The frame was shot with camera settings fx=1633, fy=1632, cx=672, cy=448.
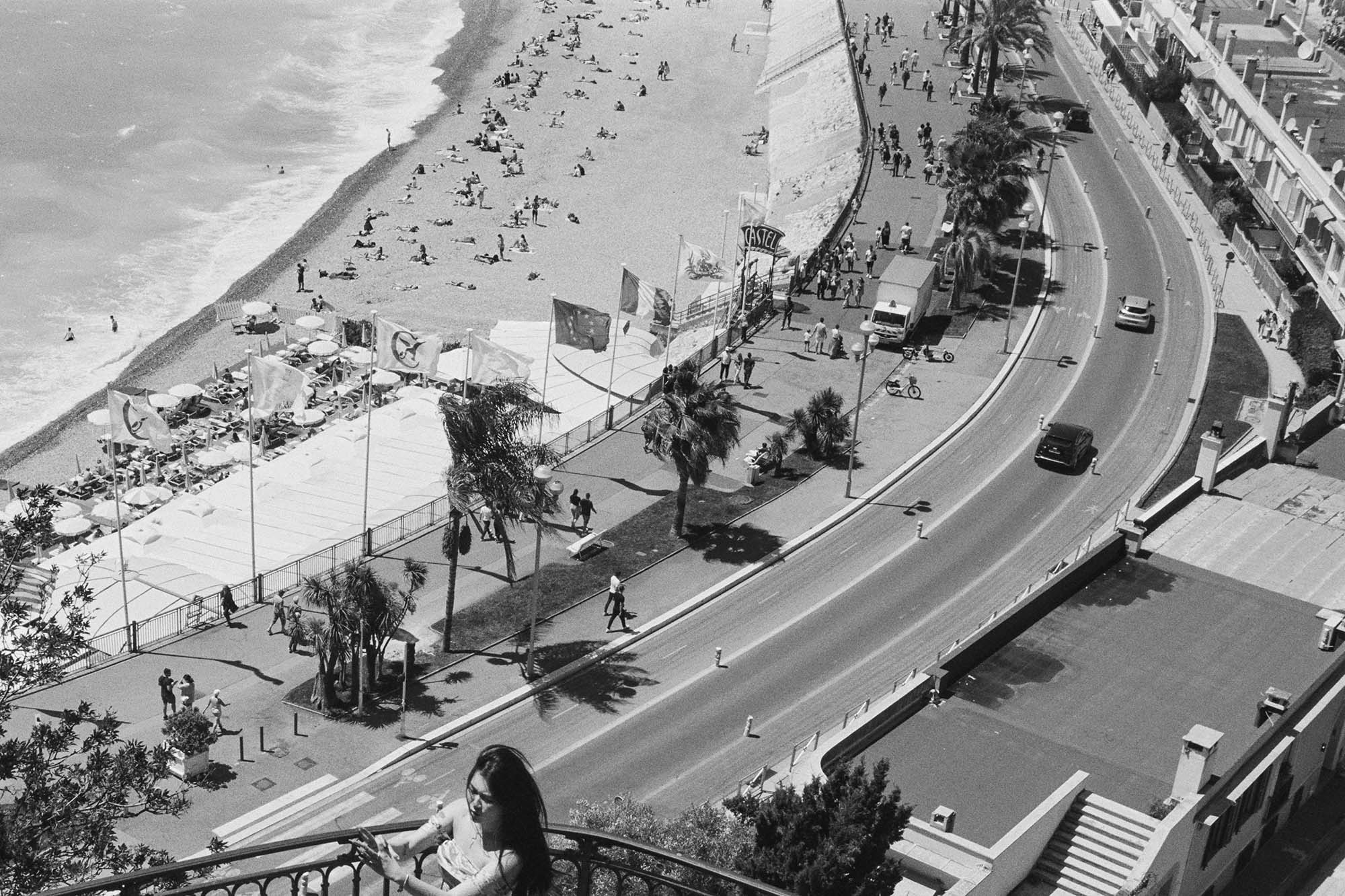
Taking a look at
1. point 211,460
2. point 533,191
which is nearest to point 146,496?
point 211,460

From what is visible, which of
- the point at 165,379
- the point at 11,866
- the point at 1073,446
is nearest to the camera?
the point at 11,866

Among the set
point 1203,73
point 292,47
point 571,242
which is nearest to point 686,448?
point 571,242

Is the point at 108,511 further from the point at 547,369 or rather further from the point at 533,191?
the point at 533,191

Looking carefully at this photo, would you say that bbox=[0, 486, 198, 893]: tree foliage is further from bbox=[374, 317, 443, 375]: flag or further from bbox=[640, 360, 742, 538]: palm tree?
bbox=[374, 317, 443, 375]: flag

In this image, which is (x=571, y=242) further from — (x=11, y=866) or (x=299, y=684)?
(x=11, y=866)

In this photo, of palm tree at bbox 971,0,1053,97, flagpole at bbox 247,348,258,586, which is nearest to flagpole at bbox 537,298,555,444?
flagpole at bbox 247,348,258,586
